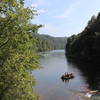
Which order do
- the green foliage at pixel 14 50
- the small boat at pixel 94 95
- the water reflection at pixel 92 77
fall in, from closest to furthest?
the green foliage at pixel 14 50, the small boat at pixel 94 95, the water reflection at pixel 92 77

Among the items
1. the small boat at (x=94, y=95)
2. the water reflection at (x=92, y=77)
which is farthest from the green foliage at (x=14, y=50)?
the water reflection at (x=92, y=77)

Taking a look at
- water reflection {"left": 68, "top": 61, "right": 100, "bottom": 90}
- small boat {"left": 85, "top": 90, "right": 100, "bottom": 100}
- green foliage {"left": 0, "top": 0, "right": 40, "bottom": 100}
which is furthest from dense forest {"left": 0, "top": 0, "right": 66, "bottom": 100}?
water reflection {"left": 68, "top": 61, "right": 100, "bottom": 90}

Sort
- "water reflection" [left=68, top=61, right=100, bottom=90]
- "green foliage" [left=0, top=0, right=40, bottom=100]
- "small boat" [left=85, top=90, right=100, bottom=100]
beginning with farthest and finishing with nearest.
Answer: "water reflection" [left=68, top=61, right=100, bottom=90], "small boat" [left=85, top=90, right=100, bottom=100], "green foliage" [left=0, top=0, right=40, bottom=100]

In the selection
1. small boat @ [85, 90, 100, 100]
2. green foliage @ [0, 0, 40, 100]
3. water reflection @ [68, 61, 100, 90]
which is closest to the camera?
green foliage @ [0, 0, 40, 100]

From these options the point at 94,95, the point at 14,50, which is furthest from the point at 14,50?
the point at 94,95

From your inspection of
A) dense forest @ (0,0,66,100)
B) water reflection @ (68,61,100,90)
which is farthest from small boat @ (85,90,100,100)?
dense forest @ (0,0,66,100)

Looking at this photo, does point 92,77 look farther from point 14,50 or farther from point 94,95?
point 14,50

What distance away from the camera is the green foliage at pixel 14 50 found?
11836 millimetres

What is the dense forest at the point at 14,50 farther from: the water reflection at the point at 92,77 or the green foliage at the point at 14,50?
the water reflection at the point at 92,77

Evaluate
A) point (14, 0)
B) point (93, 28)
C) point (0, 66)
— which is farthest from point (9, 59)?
point (93, 28)

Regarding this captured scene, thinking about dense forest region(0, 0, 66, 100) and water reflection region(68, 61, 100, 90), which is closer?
dense forest region(0, 0, 66, 100)

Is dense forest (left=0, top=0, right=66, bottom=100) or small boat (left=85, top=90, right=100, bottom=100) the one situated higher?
dense forest (left=0, top=0, right=66, bottom=100)

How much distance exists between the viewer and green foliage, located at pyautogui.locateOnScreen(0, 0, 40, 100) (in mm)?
11836

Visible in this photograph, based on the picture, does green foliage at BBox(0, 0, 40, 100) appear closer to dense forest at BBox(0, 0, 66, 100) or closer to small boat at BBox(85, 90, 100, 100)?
dense forest at BBox(0, 0, 66, 100)
